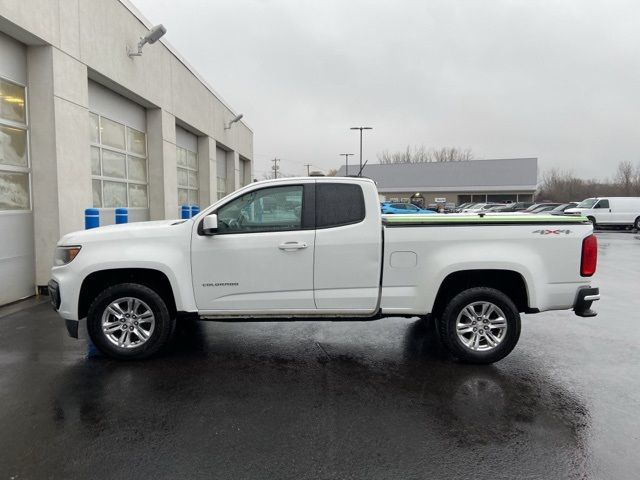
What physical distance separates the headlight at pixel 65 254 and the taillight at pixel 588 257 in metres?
5.21

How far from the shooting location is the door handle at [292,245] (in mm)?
4850

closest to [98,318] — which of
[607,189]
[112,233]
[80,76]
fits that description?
[112,233]

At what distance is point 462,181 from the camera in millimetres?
64812

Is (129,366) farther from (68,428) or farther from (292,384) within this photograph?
(292,384)

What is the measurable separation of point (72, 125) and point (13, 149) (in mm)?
1112

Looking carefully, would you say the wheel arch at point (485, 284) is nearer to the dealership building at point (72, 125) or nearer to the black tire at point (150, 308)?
the black tire at point (150, 308)

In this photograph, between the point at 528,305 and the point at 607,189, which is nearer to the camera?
the point at 528,305

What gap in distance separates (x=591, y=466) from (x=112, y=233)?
468 cm

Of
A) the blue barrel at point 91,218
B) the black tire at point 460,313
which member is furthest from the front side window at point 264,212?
the blue barrel at point 91,218

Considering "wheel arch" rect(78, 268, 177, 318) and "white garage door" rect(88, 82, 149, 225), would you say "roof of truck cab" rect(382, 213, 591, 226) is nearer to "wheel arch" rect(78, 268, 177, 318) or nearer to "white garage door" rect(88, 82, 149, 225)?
"wheel arch" rect(78, 268, 177, 318)

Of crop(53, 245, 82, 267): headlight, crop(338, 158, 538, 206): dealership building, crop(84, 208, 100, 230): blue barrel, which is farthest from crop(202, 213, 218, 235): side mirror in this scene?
crop(338, 158, 538, 206): dealership building

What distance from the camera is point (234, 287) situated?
16.2 ft

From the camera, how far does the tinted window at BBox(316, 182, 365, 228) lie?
495 centimetres

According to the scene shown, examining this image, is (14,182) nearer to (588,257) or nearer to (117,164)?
(117,164)
